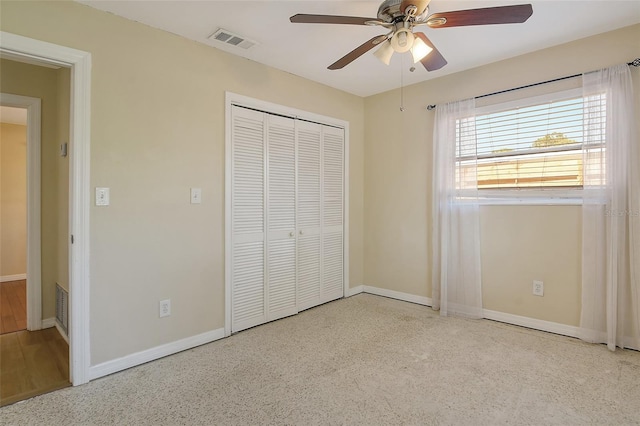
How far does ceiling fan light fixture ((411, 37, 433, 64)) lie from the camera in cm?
202

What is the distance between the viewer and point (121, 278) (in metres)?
2.31

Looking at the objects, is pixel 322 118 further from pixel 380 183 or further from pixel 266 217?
pixel 266 217

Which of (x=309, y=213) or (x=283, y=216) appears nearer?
(x=283, y=216)

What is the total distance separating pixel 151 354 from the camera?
2.44 m

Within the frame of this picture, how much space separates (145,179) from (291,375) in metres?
1.72

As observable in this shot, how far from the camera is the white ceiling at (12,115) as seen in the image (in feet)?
13.9

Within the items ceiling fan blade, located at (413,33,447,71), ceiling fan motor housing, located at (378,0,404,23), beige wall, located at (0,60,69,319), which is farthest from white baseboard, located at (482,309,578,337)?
beige wall, located at (0,60,69,319)

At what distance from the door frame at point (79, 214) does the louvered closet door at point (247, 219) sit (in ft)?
3.48

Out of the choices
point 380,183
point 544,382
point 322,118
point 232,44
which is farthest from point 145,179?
point 544,382

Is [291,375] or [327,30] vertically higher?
[327,30]

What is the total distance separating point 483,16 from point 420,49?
16.1 inches

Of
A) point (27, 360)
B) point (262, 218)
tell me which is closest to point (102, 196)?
point (262, 218)

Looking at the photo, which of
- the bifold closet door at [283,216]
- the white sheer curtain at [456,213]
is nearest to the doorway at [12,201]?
the bifold closet door at [283,216]

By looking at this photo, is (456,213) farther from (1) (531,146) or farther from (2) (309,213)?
(2) (309,213)
